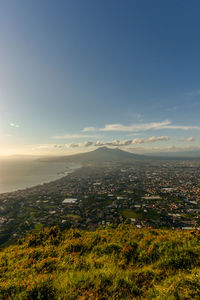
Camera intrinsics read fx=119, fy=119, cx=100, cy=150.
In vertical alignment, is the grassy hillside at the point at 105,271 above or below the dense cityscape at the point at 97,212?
above

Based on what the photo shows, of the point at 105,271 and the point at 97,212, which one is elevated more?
Result: the point at 105,271

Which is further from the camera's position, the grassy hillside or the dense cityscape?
the dense cityscape

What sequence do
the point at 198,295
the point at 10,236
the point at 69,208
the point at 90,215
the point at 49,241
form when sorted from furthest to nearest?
the point at 69,208 → the point at 90,215 → the point at 10,236 → the point at 49,241 → the point at 198,295

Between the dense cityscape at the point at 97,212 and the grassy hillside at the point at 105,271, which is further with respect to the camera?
the dense cityscape at the point at 97,212

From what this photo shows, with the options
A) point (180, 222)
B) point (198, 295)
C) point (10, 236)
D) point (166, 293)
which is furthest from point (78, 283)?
point (180, 222)

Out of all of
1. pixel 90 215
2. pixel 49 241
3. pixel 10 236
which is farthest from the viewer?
pixel 90 215

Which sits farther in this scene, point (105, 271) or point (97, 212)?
point (97, 212)

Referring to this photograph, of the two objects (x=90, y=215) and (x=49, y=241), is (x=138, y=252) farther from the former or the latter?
(x=90, y=215)

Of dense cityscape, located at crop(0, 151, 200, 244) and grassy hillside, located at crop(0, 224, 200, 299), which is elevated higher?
grassy hillside, located at crop(0, 224, 200, 299)
